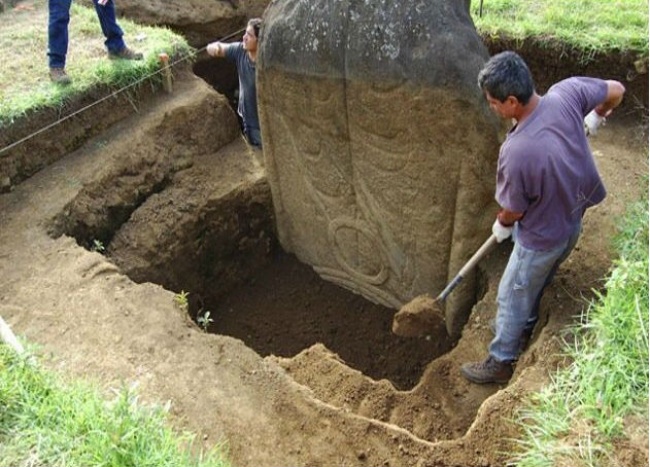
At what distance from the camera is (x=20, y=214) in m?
4.69

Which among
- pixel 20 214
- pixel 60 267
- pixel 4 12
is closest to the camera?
pixel 60 267

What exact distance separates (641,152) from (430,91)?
7.29 ft

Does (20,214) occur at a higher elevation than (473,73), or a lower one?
lower

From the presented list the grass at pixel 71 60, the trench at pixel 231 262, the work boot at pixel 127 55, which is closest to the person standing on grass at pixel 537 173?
the trench at pixel 231 262

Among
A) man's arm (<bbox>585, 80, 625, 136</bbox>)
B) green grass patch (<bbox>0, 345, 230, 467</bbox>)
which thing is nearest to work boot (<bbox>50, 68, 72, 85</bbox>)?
green grass patch (<bbox>0, 345, 230, 467</bbox>)

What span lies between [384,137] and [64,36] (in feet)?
9.65

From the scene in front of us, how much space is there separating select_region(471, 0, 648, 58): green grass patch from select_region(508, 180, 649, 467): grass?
114 inches

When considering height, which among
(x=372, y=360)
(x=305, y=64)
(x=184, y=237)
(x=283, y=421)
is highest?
(x=305, y=64)

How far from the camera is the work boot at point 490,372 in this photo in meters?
3.71

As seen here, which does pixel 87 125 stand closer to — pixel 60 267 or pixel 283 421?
pixel 60 267

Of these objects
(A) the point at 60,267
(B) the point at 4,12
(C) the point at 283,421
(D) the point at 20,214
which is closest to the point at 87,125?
(D) the point at 20,214

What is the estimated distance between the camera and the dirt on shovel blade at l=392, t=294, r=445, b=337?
4168mm

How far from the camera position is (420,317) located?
4180 millimetres

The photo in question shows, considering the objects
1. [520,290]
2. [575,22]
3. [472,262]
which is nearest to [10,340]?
[472,262]
